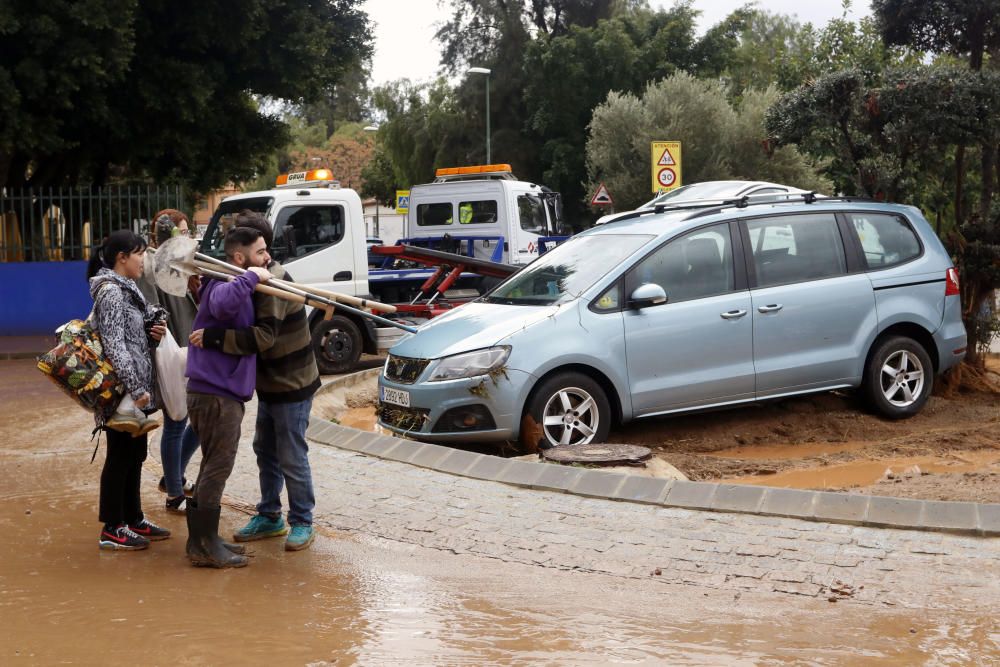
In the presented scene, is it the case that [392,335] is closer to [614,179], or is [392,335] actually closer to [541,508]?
[541,508]

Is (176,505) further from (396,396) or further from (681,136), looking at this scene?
(681,136)

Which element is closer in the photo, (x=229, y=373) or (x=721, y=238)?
(x=229, y=373)

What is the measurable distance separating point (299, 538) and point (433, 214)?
15.1 m

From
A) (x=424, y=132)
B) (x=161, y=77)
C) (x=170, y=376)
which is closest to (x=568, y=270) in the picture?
(x=170, y=376)

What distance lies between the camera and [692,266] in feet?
28.2

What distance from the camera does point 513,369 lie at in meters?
7.78

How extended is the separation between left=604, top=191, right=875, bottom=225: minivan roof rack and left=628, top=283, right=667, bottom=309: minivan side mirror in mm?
1023

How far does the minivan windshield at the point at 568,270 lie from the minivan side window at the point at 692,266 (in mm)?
196

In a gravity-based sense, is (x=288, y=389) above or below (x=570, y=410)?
above

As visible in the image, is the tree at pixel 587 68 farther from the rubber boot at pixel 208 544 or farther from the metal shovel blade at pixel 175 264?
the rubber boot at pixel 208 544

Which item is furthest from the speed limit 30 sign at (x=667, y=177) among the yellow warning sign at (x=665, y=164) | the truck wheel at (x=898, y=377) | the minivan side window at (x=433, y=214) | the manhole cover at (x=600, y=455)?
the manhole cover at (x=600, y=455)

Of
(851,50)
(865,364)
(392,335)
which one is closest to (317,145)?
(851,50)

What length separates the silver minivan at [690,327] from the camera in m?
7.92

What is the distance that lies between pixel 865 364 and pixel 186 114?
1395 centimetres
